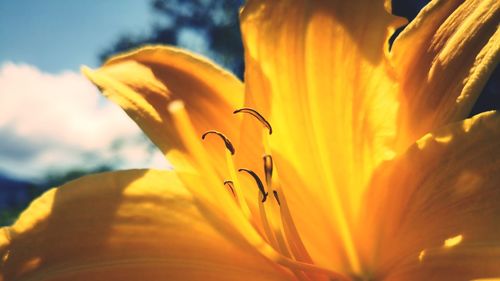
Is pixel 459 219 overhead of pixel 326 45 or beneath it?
beneath

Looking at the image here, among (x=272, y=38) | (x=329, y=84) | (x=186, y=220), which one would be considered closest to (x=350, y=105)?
(x=329, y=84)

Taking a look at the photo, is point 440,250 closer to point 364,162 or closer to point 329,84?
point 364,162

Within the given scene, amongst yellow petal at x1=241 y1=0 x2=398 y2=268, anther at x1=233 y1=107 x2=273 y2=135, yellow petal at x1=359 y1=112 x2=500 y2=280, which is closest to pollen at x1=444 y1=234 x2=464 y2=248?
yellow petal at x1=359 y1=112 x2=500 y2=280

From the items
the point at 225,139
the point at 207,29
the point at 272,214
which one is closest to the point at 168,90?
the point at 225,139

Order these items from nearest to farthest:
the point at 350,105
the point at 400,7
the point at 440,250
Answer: the point at 440,250 → the point at 350,105 → the point at 400,7

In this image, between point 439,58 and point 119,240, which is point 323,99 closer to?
point 439,58

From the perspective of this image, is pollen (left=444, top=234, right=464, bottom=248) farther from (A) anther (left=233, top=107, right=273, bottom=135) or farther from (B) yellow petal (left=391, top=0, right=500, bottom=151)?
(A) anther (left=233, top=107, right=273, bottom=135)

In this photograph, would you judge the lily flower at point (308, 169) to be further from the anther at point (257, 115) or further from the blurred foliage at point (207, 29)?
the blurred foliage at point (207, 29)
